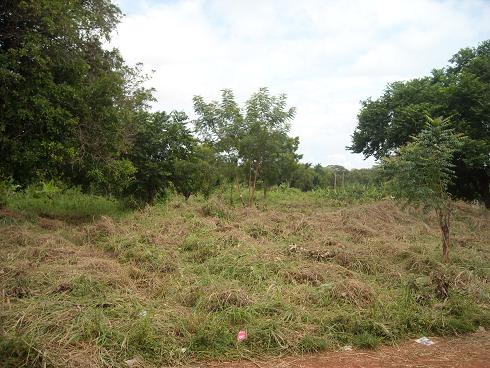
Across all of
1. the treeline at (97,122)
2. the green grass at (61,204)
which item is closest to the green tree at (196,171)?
the treeline at (97,122)

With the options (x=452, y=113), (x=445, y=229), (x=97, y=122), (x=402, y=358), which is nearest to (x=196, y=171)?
(x=97, y=122)

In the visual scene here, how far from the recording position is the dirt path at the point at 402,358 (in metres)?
3.86

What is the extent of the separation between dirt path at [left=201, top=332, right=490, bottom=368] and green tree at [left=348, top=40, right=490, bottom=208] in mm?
10558

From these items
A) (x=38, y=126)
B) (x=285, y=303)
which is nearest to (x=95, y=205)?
(x=38, y=126)

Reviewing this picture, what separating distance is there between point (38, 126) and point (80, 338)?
20.3ft

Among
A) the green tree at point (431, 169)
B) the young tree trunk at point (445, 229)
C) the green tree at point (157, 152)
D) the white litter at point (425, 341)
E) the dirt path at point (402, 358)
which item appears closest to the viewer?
the dirt path at point (402, 358)

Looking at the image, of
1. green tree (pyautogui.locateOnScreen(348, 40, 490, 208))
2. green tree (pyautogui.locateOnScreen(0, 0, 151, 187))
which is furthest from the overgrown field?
green tree (pyautogui.locateOnScreen(348, 40, 490, 208))

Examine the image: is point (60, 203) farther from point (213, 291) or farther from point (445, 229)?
point (445, 229)

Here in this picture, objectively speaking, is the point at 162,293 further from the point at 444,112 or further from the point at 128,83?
the point at 444,112

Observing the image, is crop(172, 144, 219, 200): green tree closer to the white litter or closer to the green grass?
the green grass

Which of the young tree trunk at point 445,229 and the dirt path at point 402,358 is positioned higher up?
the young tree trunk at point 445,229

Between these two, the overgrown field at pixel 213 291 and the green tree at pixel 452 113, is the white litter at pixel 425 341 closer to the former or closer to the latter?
the overgrown field at pixel 213 291

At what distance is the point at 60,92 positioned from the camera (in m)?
8.87

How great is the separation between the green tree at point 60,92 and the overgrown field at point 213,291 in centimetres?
158
